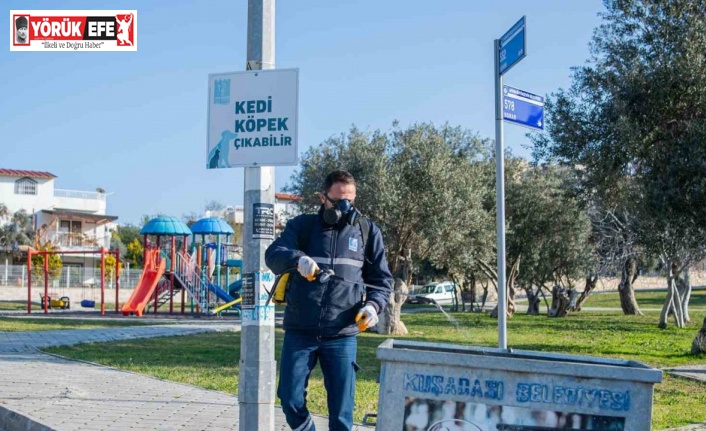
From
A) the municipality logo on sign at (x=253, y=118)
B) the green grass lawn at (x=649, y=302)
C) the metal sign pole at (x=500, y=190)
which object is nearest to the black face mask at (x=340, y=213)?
the municipality logo on sign at (x=253, y=118)

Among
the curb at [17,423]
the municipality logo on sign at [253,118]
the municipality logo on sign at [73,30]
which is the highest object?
the municipality logo on sign at [73,30]

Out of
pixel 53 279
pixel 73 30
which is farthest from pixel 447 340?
pixel 53 279

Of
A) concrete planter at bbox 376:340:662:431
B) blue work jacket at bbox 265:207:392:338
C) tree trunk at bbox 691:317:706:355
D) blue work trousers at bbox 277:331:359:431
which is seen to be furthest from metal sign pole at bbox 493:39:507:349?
tree trunk at bbox 691:317:706:355

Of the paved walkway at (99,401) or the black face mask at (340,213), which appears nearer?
the black face mask at (340,213)

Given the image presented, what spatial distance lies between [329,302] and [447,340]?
1431 centimetres

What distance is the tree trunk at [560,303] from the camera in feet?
110

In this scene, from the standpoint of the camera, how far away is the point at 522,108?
24.4 feet

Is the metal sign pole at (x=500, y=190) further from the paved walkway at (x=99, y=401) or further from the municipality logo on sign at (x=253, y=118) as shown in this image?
the municipality logo on sign at (x=253, y=118)

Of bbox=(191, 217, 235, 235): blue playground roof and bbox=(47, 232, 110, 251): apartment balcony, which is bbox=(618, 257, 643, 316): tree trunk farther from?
bbox=(47, 232, 110, 251): apartment balcony

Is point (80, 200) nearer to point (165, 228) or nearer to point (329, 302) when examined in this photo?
point (165, 228)

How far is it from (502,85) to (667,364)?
8.59m

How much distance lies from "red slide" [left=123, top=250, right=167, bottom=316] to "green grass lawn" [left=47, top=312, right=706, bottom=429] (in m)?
12.2

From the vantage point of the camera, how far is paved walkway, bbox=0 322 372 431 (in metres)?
7.12

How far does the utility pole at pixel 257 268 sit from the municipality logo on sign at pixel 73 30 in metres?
10.4
